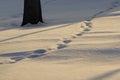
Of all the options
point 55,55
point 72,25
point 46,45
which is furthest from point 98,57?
Result: point 72,25

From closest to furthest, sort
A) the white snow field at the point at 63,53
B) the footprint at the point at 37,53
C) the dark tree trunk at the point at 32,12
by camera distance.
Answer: the white snow field at the point at 63,53, the footprint at the point at 37,53, the dark tree trunk at the point at 32,12

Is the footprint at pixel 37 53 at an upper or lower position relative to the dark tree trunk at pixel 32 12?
lower

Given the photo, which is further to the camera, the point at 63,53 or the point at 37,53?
the point at 37,53

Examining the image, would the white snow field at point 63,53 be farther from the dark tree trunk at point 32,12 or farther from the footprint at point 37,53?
the dark tree trunk at point 32,12

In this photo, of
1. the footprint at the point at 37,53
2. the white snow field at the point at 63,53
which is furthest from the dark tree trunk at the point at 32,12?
the footprint at the point at 37,53

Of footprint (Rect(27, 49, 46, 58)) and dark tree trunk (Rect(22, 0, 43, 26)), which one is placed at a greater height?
dark tree trunk (Rect(22, 0, 43, 26))

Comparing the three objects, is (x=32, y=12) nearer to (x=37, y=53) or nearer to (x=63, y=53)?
(x=37, y=53)

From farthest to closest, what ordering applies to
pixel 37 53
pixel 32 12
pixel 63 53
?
1. pixel 32 12
2. pixel 37 53
3. pixel 63 53

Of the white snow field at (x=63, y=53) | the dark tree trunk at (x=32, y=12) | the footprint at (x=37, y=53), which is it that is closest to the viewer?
the white snow field at (x=63, y=53)

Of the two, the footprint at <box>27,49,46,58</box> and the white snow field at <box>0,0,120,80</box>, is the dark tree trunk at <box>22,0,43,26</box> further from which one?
the footprint at <box>27,49,46,58</box>

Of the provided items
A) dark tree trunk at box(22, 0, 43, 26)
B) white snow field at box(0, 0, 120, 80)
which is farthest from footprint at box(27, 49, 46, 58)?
dark tree trunk at box(22, 0, 43, 26)

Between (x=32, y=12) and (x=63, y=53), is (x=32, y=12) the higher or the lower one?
the higher one

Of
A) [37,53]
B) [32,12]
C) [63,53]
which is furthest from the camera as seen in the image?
[32,12]

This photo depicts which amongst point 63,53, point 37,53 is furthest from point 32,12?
point 63,53
